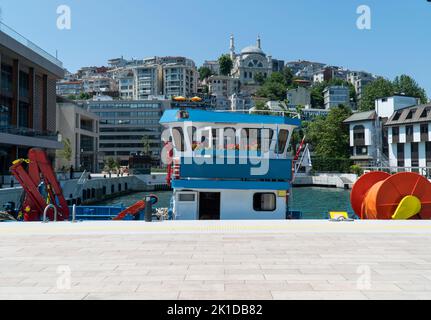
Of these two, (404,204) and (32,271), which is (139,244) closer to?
(32,271)

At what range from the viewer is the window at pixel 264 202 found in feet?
55.8

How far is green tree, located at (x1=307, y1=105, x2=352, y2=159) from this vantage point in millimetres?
80438

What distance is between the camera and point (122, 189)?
62938 millimetres

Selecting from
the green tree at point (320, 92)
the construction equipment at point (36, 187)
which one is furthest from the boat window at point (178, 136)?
the green tree at point (320, 92)

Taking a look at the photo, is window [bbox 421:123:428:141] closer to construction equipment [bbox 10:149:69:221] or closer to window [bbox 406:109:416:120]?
window [bbox 406:109:416:120]

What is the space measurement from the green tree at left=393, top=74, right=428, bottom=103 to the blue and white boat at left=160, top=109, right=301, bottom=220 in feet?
311

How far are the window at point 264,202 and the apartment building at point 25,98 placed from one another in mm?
31943

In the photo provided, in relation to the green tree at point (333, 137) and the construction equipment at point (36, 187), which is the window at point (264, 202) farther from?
the green tree at point (333, 137)

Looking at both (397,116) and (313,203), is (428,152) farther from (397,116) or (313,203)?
(313,203)

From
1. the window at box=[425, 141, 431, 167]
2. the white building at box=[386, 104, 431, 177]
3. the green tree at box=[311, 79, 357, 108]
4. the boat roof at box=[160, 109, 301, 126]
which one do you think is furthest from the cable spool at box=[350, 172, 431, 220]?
the green tree at box=[311, 79, 357, 108]

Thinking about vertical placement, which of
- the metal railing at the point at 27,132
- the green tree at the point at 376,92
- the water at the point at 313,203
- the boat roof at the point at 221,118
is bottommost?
the water at the point at 313,203

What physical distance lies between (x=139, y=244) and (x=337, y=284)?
5.99 m
